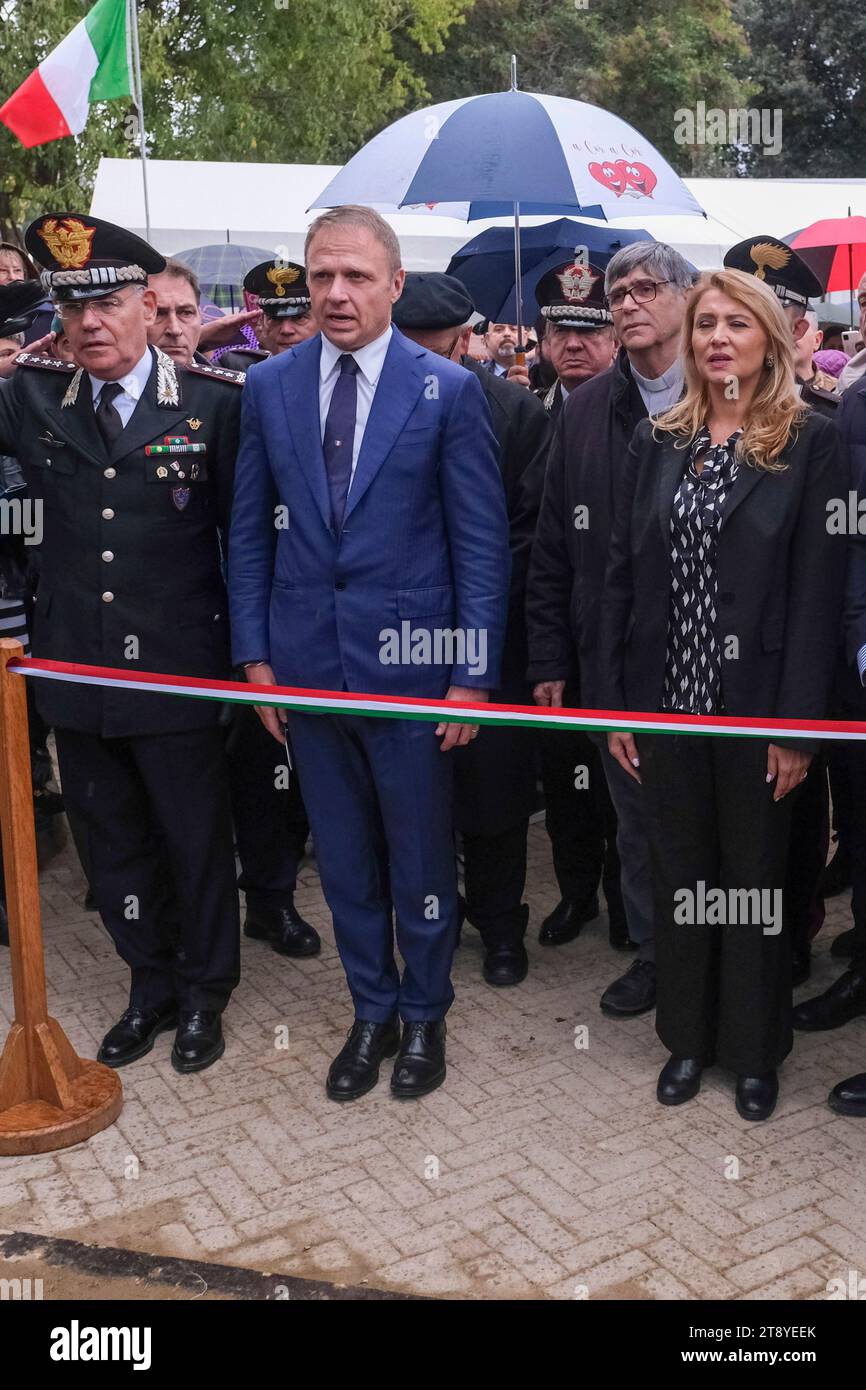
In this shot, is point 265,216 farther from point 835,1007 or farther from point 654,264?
point 835,1007

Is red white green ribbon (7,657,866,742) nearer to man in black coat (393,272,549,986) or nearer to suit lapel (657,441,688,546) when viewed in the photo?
suit lapel (657,441,688,546)

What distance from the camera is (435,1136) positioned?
3.76m

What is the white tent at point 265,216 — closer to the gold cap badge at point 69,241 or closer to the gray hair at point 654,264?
the gray hair at point 654,264

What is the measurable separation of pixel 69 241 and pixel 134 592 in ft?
3.02

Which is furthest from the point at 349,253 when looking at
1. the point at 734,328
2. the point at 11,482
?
the point at 11,482

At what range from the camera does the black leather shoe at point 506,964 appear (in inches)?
184

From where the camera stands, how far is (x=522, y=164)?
589 centimetres

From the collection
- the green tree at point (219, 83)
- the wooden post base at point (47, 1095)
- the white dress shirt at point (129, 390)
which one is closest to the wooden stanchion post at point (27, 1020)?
the wooden post base at point (47, 1095)

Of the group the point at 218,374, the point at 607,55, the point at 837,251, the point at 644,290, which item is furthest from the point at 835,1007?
the point at 607,55

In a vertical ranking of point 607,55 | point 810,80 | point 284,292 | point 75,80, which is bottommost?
point 284,292

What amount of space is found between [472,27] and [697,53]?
15.2 feet

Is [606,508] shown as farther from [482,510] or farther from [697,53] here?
[697,53]

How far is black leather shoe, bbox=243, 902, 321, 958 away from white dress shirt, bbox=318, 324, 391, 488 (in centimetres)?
182

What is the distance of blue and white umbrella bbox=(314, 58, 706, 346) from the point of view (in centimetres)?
581
